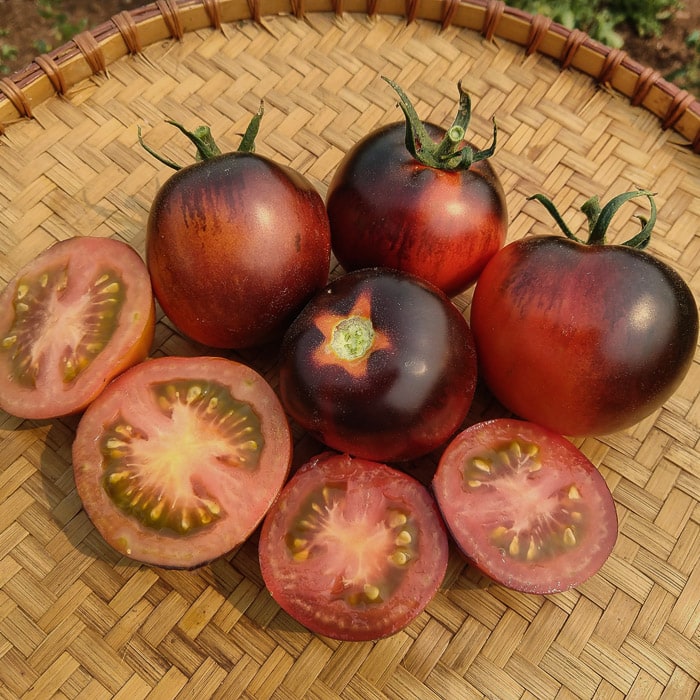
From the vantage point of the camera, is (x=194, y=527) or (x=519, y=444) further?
(x=519, y=444)

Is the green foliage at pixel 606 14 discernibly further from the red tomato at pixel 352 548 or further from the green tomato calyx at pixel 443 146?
the red tomato at pixel 352 548

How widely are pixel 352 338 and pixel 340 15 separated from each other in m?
1.17

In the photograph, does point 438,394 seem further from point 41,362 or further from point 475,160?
point 41,362

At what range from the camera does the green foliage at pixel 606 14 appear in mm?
2867

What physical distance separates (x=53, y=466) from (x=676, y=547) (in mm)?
1321

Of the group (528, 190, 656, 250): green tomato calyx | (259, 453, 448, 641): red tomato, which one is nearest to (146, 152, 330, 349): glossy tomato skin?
(259, 453, 448, 641): red tomato

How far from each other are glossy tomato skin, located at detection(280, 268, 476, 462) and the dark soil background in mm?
2267

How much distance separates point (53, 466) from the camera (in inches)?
60.5

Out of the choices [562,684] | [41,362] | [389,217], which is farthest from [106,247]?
[562,684]

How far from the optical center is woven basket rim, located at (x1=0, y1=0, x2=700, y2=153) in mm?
1857

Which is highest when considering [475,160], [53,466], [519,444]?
[475,160]

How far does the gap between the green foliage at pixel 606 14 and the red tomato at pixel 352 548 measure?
2.22m

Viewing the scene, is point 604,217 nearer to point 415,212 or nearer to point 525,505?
point 415,212

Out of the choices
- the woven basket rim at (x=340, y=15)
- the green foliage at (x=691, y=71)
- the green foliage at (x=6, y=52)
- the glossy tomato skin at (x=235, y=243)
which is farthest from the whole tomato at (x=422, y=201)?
the green foliage at (x=6, y=52)
